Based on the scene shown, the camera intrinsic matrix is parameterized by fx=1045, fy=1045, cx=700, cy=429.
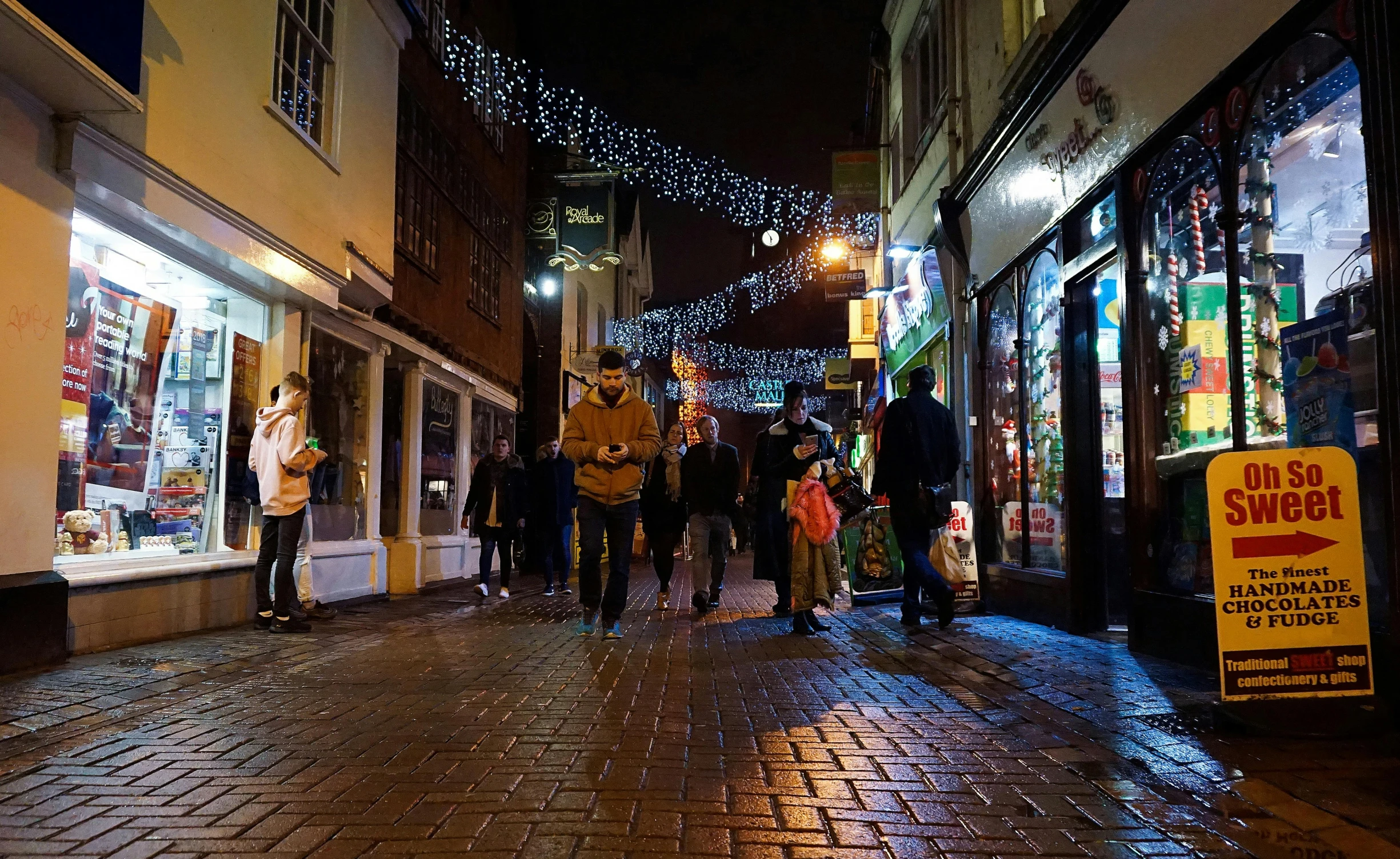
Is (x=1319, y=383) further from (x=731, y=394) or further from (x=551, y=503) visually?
(x=731, y=394)

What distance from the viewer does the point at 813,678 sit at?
569cm

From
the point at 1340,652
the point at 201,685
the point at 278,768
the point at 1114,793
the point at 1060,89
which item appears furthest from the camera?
the point at 1060,89

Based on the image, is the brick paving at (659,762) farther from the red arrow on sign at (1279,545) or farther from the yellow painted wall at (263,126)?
the yellow painted wall at (263,126)

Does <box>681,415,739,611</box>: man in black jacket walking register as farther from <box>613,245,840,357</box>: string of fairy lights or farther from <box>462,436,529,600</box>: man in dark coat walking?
<box>613,245,840,357</box>: string of fairy lights

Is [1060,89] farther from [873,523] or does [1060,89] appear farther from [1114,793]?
[1114,793]

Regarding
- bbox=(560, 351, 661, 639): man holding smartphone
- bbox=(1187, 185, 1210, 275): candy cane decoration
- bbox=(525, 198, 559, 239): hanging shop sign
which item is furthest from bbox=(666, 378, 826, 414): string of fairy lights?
bbox=(1187, 185, 1210, 275): candy cane decoration

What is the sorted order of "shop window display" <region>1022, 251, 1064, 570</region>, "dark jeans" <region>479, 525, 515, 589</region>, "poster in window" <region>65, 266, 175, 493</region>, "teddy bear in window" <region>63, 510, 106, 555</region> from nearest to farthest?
1. "teddy bear in window" <region>63, 510, 106, 555</region>
2. "poster in window" <region>65, 266, 175, 493</region>
3. "shop window display" <region>1022, 251, 1064, 570</region>
4. "dark jeans" <region>479, 525, 515, 589</region>

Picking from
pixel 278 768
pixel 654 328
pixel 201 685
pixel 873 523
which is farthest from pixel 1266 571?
pixel 654 328

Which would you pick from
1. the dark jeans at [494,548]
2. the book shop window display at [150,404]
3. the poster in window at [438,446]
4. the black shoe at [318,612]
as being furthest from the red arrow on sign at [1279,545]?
the poster in window at [438,446]

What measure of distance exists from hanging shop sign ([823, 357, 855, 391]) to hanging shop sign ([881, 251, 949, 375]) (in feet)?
29.2

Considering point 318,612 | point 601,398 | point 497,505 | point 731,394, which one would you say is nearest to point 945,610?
point 601,398

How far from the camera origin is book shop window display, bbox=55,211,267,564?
685 cm

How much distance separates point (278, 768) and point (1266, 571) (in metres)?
3.81

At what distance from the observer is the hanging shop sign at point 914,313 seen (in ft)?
42.9
